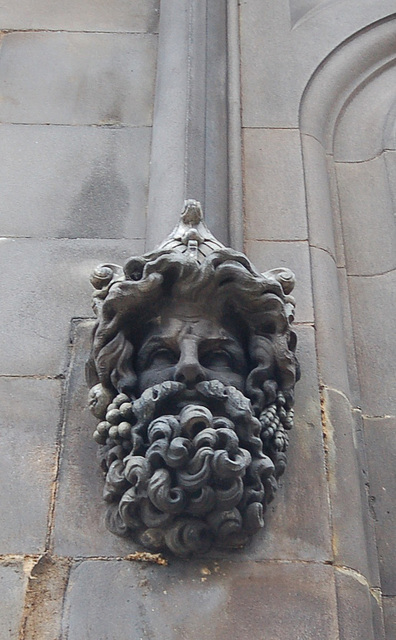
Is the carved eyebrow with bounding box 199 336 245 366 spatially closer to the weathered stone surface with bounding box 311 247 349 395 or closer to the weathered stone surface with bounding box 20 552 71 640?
the weathered stone surface with bounding box 311 247 349 395

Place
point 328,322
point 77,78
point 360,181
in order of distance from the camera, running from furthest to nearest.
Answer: point 77,78 → point 360,181 → point 328,322

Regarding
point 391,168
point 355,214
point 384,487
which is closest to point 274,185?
point 355,214

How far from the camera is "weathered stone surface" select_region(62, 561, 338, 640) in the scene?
8.25ft

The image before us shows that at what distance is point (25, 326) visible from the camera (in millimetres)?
3277

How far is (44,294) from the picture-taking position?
3.37 m

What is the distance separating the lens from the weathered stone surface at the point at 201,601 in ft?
8.25

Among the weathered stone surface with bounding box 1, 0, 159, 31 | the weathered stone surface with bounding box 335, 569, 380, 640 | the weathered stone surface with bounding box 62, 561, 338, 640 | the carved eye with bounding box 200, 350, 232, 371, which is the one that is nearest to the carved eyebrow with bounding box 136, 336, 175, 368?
the carved eye with bounding box 200, 350, 232, 371

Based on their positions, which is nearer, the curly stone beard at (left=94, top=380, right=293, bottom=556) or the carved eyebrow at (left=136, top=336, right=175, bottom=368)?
the curly stone beard at (left=94, top=380, right=293, bottom=556)

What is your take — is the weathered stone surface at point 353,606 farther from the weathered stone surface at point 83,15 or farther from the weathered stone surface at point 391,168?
the weathered stone surface at point 83,15

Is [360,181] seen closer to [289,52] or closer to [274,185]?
[274,185]

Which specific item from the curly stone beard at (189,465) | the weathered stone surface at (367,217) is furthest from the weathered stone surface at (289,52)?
the curly stone beard at (189,465)

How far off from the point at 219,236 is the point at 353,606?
1.35 metres

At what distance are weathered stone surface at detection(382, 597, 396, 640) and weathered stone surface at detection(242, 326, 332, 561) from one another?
0.30 metres

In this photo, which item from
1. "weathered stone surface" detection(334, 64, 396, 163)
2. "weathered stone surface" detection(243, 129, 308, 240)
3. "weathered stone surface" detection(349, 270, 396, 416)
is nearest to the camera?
"weathered stone surface" detection(349, 270, 396, 416)
